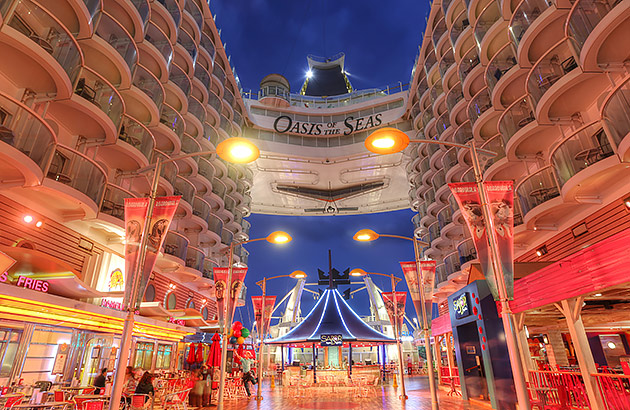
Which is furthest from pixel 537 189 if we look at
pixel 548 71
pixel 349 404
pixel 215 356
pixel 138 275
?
pixel 215 356

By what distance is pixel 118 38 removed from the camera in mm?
16188

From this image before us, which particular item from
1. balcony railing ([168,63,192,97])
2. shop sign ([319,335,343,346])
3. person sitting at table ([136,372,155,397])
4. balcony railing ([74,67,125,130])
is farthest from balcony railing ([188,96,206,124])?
person sitting at table ([136,372,155,397])

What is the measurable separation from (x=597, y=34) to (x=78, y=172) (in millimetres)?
17323

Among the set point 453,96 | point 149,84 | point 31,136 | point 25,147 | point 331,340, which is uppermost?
point 453,96

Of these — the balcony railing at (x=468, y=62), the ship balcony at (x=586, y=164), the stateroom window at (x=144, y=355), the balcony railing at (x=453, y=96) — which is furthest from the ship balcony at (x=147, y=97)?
the balcony railing at (x=453, y=96)

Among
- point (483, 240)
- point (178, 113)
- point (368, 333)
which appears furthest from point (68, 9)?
point (368, 333)

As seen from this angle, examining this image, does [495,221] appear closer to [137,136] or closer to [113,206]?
[113,206]

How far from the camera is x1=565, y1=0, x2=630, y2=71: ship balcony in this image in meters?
10.8

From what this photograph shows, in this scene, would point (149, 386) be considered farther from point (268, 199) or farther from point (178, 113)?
point (268, 199)

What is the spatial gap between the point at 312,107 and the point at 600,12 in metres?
34.8

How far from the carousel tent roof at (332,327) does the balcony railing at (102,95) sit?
55.6 ft

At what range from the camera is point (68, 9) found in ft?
44.8

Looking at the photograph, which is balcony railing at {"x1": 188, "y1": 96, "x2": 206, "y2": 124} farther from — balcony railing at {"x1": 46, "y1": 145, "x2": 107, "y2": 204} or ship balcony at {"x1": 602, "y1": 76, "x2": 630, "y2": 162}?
ship balcony at {"x1": 602, "y1": 76, "x2": 630, "y2": 162}

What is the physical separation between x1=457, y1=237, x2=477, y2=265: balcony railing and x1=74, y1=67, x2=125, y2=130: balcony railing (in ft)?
63.4
